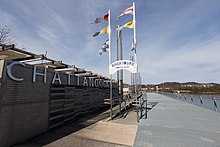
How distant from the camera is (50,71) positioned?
6180mm

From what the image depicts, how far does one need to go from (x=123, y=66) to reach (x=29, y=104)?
186 inches

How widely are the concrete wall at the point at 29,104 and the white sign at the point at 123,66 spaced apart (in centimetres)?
253

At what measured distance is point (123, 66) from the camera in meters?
7.84

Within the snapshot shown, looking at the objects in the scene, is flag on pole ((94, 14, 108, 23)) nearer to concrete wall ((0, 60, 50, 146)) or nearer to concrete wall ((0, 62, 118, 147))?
concrete wall ((0, 62, 118, 147))

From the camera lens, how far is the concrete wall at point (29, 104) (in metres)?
4.20

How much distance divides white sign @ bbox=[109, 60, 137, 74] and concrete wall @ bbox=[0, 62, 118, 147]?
2525mm

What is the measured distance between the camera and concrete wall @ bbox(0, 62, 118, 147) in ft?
13.8

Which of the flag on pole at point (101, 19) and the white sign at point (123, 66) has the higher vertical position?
the flag on pole at point (101, 19)

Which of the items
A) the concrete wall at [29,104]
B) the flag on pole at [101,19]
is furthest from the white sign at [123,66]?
the flag on pole at [101,19]

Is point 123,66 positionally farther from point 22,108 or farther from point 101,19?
point 22,108

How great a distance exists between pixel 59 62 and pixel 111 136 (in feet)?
12.7

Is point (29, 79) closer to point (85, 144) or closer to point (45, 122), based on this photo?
point (45, 122)

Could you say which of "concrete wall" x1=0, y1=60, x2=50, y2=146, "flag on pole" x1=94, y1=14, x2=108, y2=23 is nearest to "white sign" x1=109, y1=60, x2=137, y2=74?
"flag on pole" x1=94, y1=14, x2=108, y2=23

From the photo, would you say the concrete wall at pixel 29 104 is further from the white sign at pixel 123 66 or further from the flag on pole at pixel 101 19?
the flag on pole at pixel 101 19
